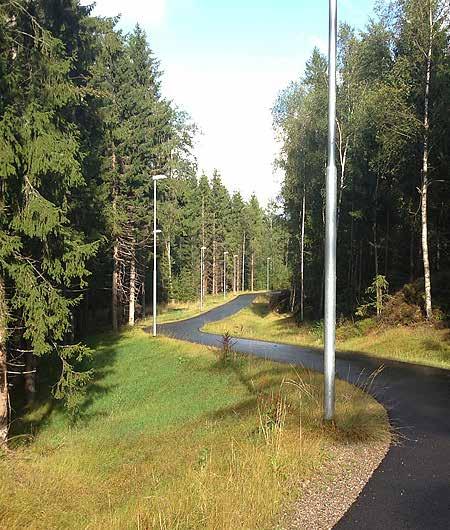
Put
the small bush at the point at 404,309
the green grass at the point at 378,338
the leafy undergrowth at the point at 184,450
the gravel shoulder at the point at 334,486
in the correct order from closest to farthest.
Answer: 1. the gravel shoulder at the point at 334,486
2. the leafy undergrowth at the point at 184,450
3. the green grass at the point at 378,338
4. the small bush at the point at 404,309

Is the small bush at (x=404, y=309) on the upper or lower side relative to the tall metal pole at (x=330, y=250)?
lower

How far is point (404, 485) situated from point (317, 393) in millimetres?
4013

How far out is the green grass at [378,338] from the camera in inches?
711

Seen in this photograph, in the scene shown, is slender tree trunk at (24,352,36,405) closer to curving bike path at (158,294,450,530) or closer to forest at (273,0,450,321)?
curving bike path at (158,294,450,530)

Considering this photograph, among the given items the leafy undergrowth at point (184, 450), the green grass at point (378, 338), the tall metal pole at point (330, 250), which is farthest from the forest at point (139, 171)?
the tall metal pole at point (330, 250)

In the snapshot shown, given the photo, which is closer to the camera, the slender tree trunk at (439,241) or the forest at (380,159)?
the forest at (380,159)

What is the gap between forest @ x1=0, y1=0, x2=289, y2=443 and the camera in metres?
11.4

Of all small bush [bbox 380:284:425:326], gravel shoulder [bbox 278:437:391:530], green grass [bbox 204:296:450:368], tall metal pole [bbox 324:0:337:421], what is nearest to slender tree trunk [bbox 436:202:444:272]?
small bush [bbox 380:284:425:326]

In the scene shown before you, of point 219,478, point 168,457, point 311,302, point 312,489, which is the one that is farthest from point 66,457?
point 311,302

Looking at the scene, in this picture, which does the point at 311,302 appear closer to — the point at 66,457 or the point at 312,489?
the point at 66,457

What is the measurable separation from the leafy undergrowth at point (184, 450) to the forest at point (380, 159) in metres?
12.1

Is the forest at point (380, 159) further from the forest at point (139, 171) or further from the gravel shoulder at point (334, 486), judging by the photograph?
the gravel shoulder at point (334, 486)

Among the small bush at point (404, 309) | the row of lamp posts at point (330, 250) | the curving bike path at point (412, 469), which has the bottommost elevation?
the curving bike path at point (412, 469)

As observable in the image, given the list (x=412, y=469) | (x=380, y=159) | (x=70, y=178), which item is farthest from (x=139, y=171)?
(x=412, y=469)
